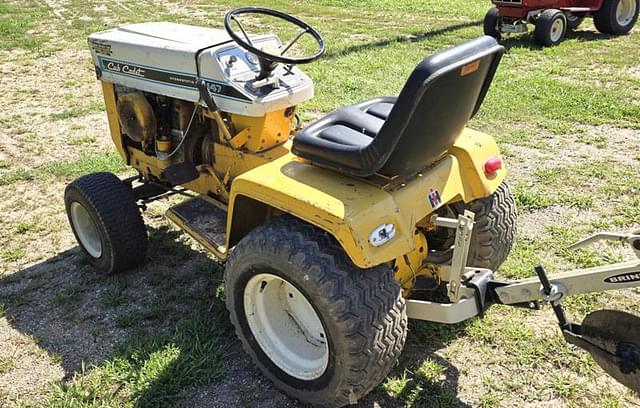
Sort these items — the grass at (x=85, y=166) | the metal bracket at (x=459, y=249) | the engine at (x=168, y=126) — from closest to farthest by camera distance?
1. the metal bracket at (x=459, y=249)
2. the engine at (x=168, y=126)
3. the grass at (x=85, y=166)

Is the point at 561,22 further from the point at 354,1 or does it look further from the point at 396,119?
the point at 396,119

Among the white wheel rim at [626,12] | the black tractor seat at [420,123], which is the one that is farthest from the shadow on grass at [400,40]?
the black tractor seat at [420,123]

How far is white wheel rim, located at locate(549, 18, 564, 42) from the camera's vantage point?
8.66 metres

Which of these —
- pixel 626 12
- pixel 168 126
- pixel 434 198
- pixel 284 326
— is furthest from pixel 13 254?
pixel 626 12

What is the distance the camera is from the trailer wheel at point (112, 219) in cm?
339

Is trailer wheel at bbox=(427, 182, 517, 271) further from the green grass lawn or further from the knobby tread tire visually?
the green grass lawn

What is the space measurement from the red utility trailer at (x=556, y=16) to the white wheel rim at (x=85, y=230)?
7.05 meters

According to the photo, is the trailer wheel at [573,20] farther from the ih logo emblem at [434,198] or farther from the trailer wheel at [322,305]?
the trailer wheel at [322,305]

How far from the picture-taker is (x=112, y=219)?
11.1 ft

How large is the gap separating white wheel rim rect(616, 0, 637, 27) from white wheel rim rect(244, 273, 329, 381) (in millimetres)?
8967

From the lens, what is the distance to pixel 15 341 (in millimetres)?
3107

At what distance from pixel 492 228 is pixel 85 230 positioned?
2406mm

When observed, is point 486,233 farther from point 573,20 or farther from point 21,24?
point 21,24

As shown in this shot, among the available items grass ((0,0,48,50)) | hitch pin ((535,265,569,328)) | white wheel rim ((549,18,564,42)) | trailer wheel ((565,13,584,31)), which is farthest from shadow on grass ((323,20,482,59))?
hitch pin ((535,265,569,328))
